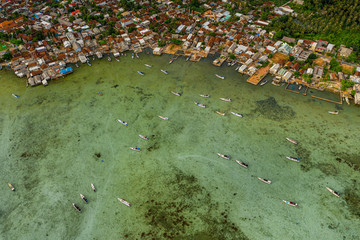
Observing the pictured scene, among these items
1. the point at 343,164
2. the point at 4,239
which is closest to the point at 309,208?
the point at 343,164

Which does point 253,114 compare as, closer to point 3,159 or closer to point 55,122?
point 55,122

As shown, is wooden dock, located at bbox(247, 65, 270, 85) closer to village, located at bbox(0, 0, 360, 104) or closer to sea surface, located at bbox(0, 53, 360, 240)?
village, located at bbox(0, 0, 360, 104)

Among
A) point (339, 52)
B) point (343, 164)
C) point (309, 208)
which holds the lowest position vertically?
point (309, 208)

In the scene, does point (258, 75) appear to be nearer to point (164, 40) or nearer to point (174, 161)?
point (164, 40)

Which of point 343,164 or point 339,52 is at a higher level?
point 339,52

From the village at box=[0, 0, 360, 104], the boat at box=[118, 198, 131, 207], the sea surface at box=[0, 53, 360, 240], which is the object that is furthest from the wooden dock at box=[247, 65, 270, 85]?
the boat at box=[118, 198, 131, 207]

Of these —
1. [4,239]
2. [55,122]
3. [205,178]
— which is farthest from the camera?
[55,122]

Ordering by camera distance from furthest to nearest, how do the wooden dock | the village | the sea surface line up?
the village → the wooden dock → the sea surface
